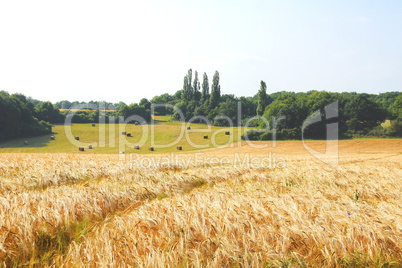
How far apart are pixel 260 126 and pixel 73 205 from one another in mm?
76344

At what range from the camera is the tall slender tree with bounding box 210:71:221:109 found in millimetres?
121688

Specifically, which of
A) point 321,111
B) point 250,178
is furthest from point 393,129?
point 250,178

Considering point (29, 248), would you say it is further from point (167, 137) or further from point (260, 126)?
point (260, 126)

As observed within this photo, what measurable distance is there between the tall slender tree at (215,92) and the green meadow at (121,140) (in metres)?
37.3

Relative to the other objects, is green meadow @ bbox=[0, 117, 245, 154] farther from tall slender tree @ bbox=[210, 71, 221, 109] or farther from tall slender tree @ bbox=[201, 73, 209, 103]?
tall slender tree @ bbox=[201, 73, 209, 103]

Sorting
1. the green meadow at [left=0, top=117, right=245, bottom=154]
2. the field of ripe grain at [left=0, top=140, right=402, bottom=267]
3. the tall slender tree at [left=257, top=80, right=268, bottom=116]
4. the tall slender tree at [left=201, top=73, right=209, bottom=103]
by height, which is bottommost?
the green meadow at [left=0, top=117, right=245, bottom=154]

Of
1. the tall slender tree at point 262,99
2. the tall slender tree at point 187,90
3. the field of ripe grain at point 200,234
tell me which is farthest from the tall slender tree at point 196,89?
the field of ripe grain at point 200,234

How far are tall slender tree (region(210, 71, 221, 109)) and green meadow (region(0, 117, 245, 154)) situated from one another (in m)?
37.3

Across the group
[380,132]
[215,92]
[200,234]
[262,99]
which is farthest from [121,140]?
[200,234]

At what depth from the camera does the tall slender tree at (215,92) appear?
4791 inches

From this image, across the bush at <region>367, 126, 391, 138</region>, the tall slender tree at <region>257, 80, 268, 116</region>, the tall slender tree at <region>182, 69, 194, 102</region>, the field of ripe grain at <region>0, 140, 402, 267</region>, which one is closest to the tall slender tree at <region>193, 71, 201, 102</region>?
the tall slender tree at <region>182, 69, 194, 102</region>

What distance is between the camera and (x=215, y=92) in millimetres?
123188

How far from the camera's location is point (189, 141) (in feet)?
233

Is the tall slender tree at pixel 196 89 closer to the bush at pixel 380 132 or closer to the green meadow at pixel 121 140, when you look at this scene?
the green meadow at pixel 121 140
